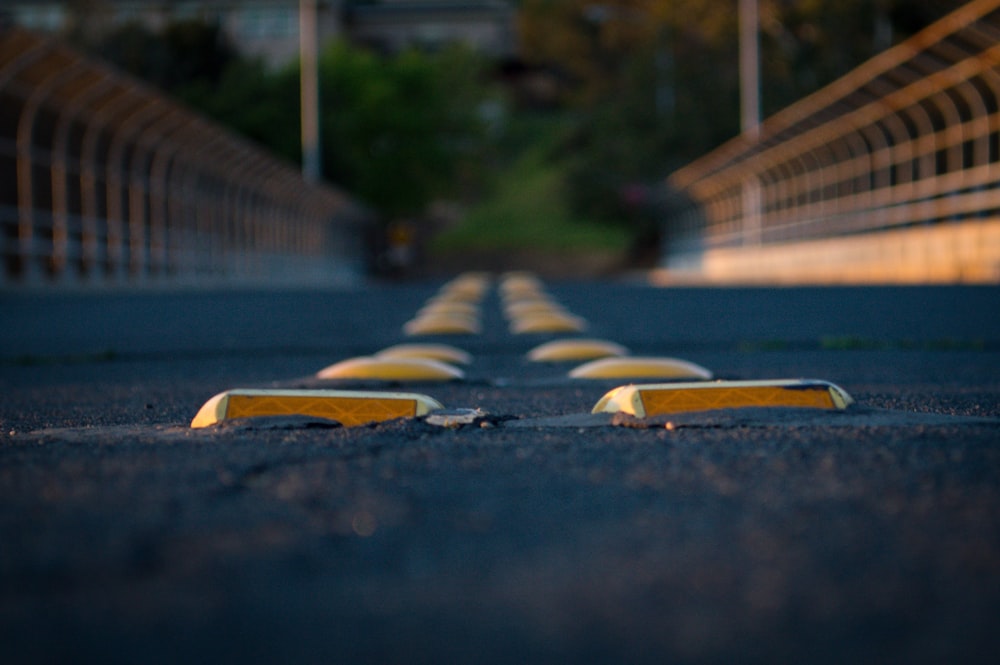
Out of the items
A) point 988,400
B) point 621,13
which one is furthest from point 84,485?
point 621,13

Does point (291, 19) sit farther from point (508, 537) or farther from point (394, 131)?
point (508, 537)

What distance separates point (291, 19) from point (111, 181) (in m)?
58.2

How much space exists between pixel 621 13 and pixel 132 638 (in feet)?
204

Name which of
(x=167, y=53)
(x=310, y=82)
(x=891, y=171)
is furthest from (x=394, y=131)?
(x=891, y=171)

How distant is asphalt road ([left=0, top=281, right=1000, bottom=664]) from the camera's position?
125cm

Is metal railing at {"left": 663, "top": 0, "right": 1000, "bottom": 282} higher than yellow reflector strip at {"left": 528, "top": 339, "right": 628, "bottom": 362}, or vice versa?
metal railing at {"left": 663, "top": 0, "right": 1000, "bottom": 282}

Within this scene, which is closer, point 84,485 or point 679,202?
point 84,485

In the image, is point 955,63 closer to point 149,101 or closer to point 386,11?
point 149,101

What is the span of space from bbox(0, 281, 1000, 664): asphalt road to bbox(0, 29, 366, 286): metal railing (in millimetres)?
10326

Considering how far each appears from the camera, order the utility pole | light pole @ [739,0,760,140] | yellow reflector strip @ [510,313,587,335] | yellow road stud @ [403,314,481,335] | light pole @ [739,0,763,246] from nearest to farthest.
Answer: yellow road stud @ [403,314,481,335]
yellow reflector strip @ [510,313,587,335]
light pole @ [739,0,763,246]
light pole @ [739,0,760,140]
the utility pole

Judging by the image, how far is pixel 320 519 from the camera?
1.81 metres

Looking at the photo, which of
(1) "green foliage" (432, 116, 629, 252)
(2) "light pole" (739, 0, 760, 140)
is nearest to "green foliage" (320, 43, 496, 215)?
(1) "green foliage" (432, 116, 629, 252)

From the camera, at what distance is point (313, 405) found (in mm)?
3078

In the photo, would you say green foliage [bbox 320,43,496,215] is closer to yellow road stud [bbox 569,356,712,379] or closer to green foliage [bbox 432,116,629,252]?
green foliage [bbox 432,116,629,252]
